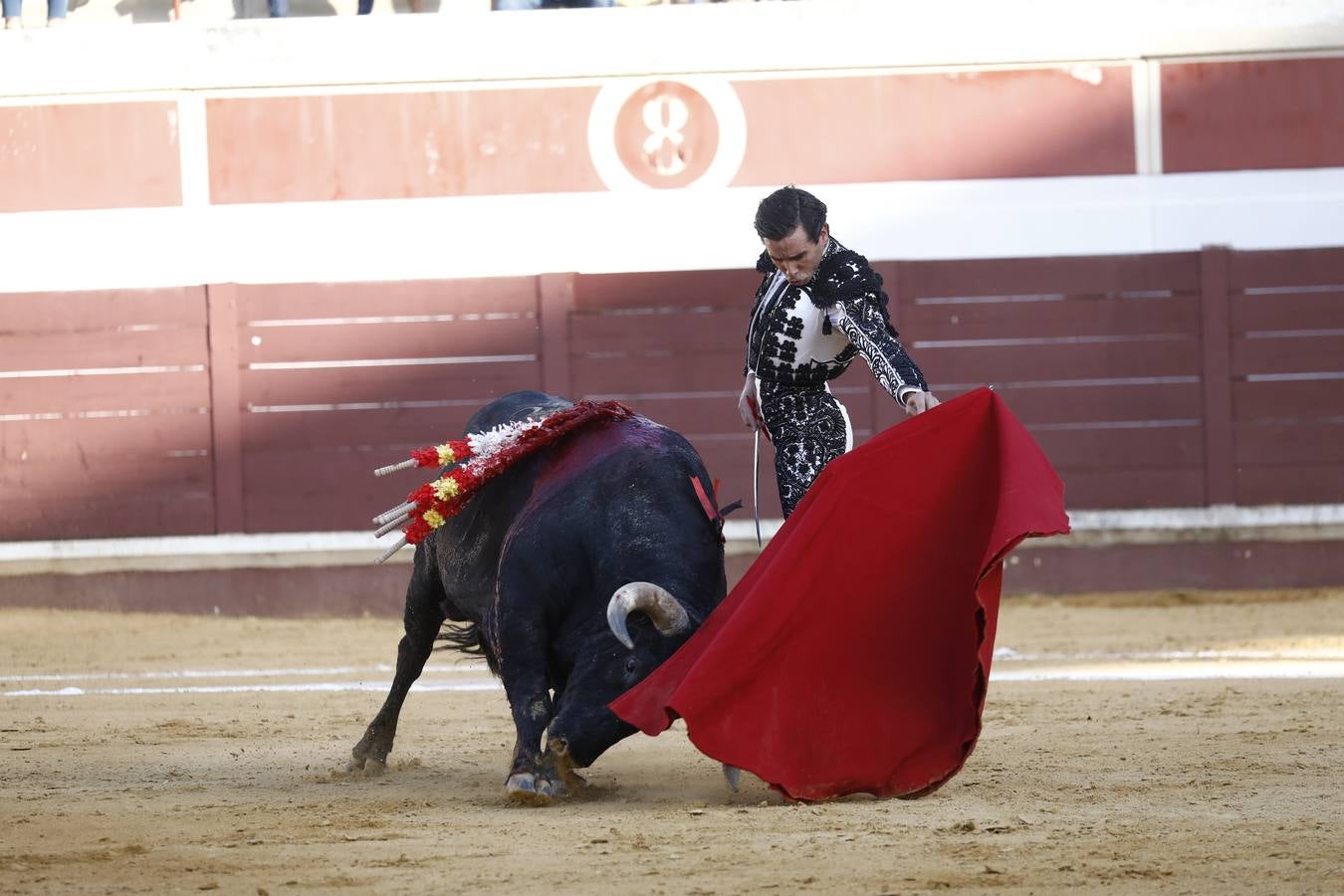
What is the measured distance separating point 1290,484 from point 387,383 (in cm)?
363

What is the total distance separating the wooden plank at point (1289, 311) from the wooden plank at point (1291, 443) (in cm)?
40

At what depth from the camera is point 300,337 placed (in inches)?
286

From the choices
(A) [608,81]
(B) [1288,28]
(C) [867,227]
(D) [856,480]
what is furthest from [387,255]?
(D) [856,480]

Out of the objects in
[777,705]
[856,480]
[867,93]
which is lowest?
[777,705]

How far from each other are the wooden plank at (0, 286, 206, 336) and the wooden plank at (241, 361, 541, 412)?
1.16ft

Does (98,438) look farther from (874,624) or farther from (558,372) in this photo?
(874,624)

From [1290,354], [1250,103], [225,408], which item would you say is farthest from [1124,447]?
[225,408]

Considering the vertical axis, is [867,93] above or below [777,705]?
above

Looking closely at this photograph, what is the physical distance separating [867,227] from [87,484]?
323 cm

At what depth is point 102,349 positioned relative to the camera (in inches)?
285

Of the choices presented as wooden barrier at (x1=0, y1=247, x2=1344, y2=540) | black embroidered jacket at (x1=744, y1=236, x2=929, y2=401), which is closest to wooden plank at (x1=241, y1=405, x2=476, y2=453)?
wooden barrier at (x1=0, y1=247, x2=1344, y2=540)

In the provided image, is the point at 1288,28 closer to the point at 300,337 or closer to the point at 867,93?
the point at 867,93

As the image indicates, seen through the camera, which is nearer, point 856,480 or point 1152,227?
point 856,480

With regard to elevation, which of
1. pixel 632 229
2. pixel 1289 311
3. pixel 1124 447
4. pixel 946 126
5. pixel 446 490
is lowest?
pixel 1124 447
